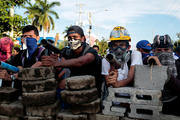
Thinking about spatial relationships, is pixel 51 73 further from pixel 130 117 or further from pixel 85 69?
pixel 130 117

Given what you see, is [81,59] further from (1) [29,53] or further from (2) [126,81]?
(1) [29,53]

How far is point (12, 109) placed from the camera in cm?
250

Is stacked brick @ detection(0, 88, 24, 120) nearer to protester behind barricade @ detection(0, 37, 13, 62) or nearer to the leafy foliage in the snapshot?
protester behind barricade @ detection(0, 37, 13, 62)

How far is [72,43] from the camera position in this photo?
9.46 feet

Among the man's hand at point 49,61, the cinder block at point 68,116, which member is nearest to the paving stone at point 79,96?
the cinder block at point 68,116

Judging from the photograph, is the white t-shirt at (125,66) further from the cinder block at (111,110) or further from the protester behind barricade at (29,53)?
the protester behind barricade at (29,53)

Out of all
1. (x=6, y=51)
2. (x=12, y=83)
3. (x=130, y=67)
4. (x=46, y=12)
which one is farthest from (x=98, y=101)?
(x=46, y=12)

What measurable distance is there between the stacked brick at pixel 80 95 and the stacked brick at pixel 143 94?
25cm

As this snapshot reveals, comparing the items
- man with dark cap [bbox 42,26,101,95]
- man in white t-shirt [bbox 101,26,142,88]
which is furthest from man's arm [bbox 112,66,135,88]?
man with dark cap [bbox 42,26,101,95]

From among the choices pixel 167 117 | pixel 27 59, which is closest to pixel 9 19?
pixel 27 59

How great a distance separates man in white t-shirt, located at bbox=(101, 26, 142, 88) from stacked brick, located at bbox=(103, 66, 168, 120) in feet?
0.67

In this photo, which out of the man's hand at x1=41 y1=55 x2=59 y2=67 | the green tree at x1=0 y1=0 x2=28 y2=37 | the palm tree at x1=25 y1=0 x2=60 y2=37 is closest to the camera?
the man's hand at x1=41 y1=55 x2=59 y2=67

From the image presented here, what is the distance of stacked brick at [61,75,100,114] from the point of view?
7.29 feet

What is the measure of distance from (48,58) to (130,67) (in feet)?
4.53
